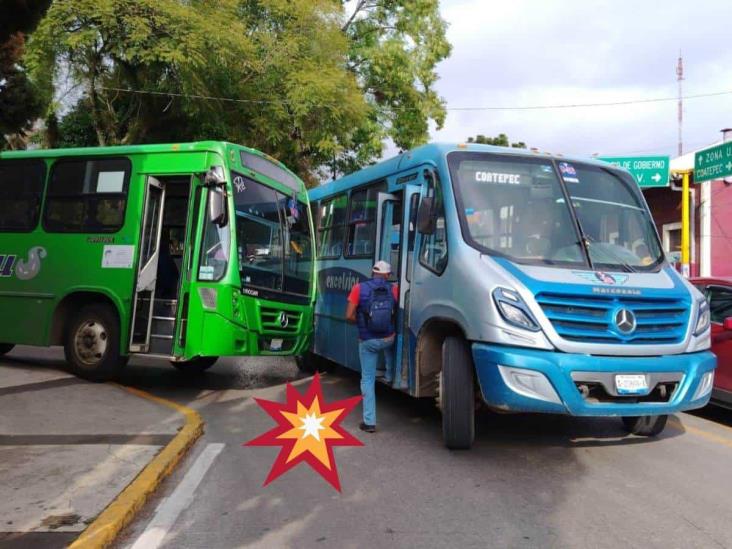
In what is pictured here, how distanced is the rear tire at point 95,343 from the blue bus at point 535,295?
12.6 feet

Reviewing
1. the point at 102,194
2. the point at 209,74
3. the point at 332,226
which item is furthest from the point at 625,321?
the point at 209,74

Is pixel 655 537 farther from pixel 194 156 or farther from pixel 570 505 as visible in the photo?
pixel 194 156

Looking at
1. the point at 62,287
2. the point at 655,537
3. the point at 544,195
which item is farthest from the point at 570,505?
the point at 62,287

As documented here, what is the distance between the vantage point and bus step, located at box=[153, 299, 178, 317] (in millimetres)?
8914

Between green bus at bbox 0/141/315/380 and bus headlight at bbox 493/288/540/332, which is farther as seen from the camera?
green bus at bbox 0/141/315/380

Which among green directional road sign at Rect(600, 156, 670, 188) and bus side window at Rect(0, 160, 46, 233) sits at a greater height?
green directional road sign at Rect(600, 156, 670, 188)

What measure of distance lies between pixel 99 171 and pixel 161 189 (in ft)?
3.26

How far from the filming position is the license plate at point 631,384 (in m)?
5.23

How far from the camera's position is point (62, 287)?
906cm

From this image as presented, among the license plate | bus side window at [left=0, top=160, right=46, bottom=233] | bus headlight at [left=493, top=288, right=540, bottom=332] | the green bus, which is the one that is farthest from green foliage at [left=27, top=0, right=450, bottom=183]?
the license plate

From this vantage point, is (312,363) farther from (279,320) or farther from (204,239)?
(204,239)

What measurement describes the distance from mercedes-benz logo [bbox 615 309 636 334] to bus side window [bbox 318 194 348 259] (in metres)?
4.73

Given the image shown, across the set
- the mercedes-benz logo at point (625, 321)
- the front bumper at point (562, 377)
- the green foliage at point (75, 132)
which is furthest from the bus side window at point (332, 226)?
the green foliage at point (75, 132)

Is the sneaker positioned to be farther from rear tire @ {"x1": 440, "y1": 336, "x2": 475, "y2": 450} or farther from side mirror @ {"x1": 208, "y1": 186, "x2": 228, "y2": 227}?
side mirror @ {"x1": 208, "y1": 186, "x2": 228, "y2": 227}
